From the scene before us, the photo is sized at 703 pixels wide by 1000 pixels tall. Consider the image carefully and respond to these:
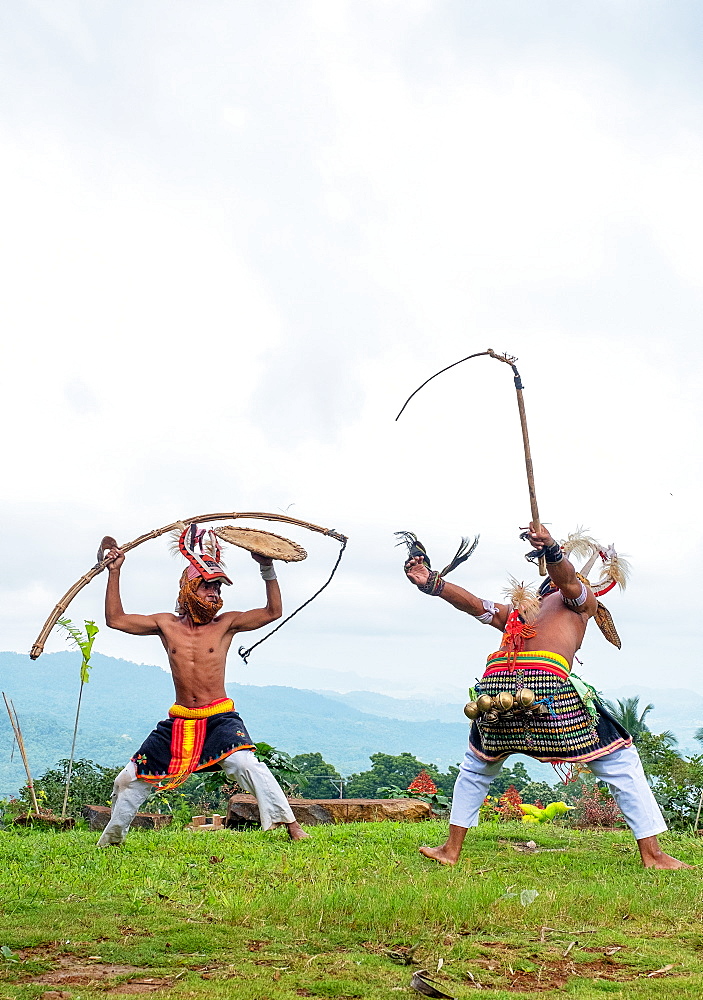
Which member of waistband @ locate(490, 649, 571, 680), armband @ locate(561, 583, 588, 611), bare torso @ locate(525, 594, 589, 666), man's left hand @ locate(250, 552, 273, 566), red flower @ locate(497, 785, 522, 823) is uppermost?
man's left hand @ locate(250, 552, 273, 566)

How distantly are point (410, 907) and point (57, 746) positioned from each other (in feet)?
368

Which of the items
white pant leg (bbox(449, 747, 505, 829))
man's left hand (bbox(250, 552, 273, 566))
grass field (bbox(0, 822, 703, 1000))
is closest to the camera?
grass field (bbox(0, 822, 703, 1000))

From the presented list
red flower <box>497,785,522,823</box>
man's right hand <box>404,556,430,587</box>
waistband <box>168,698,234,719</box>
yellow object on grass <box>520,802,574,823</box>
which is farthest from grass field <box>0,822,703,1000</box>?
yellow object on grass <box>520,802,574,823</box>

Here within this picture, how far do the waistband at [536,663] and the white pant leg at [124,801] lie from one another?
9.25 ft

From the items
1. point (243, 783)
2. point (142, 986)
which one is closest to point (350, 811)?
point (243, 783)

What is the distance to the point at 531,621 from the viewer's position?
6.54m

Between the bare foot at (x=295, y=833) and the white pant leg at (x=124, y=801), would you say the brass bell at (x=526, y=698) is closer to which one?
the bare foot at (x=295, y=833)

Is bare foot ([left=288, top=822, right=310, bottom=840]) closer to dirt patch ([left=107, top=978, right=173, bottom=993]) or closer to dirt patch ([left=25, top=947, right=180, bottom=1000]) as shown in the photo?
dirt patch ([left=25, top=947, right=180, bottom=1000])

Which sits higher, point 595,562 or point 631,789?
point 595,562

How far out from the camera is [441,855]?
6.48 m

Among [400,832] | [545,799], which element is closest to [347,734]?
[545,799]

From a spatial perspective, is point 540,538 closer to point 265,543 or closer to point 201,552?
point 265,543

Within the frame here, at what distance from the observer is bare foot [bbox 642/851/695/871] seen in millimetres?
6129

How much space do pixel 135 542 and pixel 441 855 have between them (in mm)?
3377
